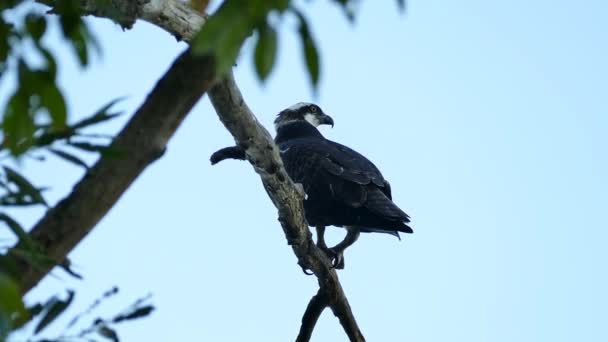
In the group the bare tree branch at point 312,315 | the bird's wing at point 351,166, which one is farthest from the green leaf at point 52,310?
the bird's wing at point 351,166

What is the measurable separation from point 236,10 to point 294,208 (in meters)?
4.66

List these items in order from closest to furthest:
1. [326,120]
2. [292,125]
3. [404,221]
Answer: [404,221] → [292,125] → [326,120]

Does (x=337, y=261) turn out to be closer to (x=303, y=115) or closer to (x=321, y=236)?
(x=321, y=236)

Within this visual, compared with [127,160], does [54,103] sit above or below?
below

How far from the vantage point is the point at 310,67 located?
175 centimetres

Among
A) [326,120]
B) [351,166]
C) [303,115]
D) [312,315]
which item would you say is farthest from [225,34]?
[326,120]

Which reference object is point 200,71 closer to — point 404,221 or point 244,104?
point 244,104

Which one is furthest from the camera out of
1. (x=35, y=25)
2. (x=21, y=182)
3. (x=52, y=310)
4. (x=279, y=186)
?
(x=279, y=186)

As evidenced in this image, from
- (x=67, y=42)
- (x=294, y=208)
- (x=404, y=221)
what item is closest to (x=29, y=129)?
(x=67, y=42)

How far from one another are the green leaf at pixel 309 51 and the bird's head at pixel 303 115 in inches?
361

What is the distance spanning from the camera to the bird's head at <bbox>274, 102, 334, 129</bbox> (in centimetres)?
1112

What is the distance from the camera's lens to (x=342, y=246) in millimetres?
8438

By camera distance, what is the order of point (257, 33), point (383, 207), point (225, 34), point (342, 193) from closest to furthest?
point (225, 34), point (257, 33), point (383, 207), point (342, 193)

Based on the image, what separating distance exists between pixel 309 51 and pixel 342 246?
673 cm
